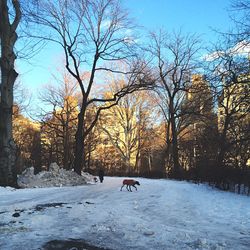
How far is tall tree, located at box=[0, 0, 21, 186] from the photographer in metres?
18.1

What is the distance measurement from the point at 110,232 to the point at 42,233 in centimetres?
122

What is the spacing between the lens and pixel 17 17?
19297 mm

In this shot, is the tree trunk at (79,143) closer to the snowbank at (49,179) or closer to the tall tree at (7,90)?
the snowbank at (49,179)

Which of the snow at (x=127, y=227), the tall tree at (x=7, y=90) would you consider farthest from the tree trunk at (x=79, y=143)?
the snow at (x=127, y=227)

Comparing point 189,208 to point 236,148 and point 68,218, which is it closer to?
point 68,218

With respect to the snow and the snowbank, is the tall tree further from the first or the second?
the snow

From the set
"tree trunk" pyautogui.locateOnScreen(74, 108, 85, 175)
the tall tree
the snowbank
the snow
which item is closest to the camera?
the snow

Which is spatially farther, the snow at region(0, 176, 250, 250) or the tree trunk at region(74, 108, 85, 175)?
the tree trunk at region(74, 108, 85, 175)

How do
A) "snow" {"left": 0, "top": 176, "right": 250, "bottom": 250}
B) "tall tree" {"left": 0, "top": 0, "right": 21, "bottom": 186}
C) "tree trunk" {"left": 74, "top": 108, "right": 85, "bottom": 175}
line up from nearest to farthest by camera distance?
"snow" {"left": 0, "top": 176, "right": 250, "bottom": 250} < "tall tree" {"left": 0, "top": 0, "right": 21, "bottom": 186} < "tree trunk" {"left": 74, "top": 108, "right": 85, "bottom": 175}

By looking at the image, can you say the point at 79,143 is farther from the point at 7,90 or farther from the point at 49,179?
the point at 7,90

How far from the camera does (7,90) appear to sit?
1877 centimetres

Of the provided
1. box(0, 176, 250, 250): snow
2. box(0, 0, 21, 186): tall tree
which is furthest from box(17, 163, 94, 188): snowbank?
box(0, 176, 250, 250): snow

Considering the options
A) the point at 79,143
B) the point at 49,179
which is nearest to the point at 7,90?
the point at 49,179

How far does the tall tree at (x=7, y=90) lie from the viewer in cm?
1811
